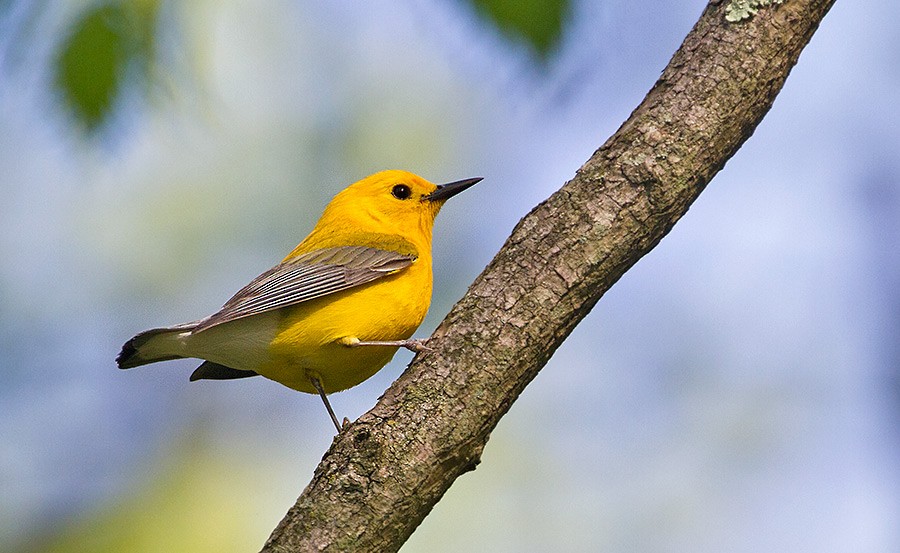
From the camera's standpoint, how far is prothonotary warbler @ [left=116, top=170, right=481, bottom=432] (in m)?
5.70

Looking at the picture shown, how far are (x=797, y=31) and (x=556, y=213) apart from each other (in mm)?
1288

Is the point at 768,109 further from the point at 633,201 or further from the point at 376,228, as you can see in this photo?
the point at 376,228

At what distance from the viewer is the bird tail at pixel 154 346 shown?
219 inches

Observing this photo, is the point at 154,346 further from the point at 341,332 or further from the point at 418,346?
the point at 418,346

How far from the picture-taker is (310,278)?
5.94 metres

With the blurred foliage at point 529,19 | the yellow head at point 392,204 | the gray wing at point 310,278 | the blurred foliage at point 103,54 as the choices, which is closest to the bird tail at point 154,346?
the gray wing at point 310,278

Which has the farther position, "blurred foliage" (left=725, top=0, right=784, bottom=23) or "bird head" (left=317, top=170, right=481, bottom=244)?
"bird head" (left=317, top=170, right=481, bottom=244)

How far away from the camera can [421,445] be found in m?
4.14

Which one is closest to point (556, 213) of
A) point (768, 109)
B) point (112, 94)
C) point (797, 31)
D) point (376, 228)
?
point (768, 109)

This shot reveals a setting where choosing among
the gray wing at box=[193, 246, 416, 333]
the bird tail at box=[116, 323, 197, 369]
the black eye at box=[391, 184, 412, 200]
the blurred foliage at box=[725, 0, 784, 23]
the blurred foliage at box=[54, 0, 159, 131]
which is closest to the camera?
the blurred foliage at box=[54, 0, 159, 131]

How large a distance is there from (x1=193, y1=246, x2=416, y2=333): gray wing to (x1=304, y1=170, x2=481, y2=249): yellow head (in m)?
0.63

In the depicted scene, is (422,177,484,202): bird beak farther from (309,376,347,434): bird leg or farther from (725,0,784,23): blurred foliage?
(725,0,784,23): blurred foliage

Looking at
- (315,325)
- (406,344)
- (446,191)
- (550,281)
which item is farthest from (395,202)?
(550,281)

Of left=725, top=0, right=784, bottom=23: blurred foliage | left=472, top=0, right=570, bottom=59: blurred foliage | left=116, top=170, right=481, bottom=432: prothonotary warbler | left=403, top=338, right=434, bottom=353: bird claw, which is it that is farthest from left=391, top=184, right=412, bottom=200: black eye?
left=472, top=0, right=570, bottom=59: blurred foliage
